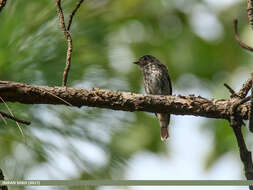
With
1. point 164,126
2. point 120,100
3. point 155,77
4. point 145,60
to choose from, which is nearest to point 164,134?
point 164,126

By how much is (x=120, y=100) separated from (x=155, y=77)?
334 cm

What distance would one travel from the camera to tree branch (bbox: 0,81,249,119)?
2.24 meters

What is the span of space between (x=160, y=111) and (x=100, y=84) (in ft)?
2.83

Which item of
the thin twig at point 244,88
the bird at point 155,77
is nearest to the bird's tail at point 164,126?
the bird at point 155,77

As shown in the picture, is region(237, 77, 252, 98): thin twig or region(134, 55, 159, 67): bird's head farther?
region(134, 55, 159, 67): bird's head

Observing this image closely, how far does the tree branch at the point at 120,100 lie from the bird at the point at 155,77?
3062 millimetres

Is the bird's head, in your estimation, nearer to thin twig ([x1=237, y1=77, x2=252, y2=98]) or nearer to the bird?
the bird

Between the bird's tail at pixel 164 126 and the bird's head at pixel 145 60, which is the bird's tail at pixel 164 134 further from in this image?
the bird's head at pixel 145 60

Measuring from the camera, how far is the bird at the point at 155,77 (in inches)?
215

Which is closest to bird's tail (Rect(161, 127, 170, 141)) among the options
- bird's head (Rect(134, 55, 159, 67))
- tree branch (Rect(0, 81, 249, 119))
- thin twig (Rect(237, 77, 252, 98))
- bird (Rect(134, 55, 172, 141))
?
bird (Rect(134, 55, 172, 141))

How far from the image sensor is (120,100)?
2.29 meters

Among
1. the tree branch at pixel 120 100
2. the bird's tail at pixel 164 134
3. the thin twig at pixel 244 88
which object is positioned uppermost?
the thin twig at pixel 244 88

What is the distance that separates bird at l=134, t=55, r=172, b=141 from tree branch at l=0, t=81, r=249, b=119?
3.06 m

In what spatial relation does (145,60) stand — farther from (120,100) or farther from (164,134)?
(120,100)
